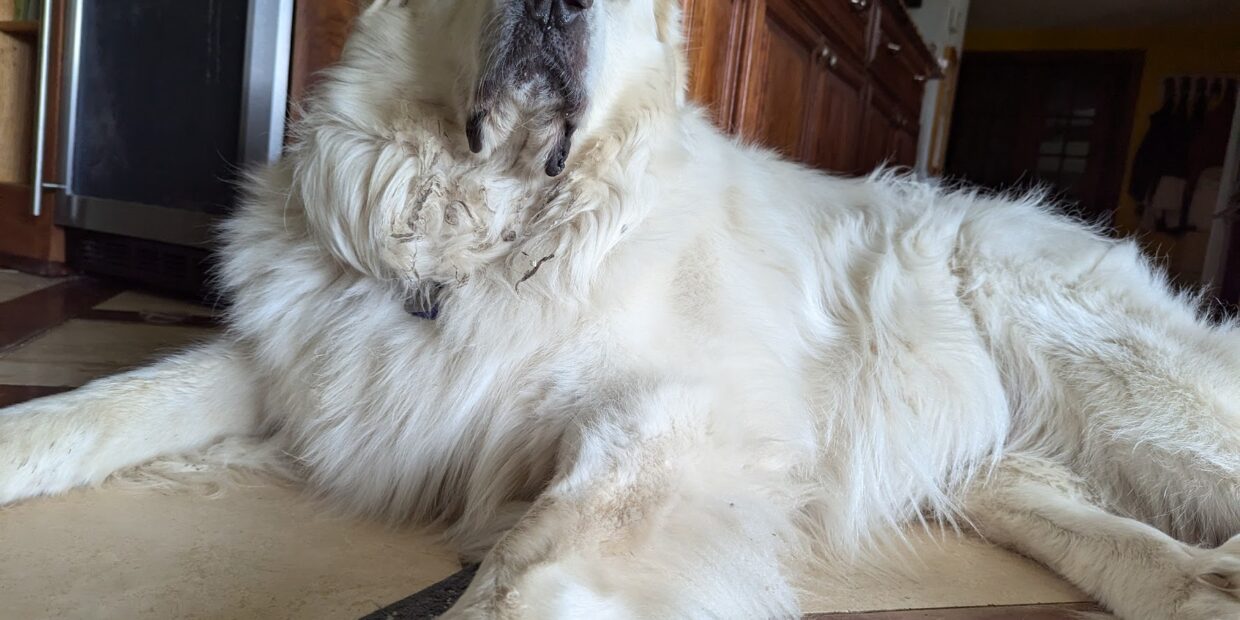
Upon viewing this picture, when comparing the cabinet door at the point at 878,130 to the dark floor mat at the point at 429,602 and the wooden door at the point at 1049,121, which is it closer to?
the dark floor mat at the point at 429,602

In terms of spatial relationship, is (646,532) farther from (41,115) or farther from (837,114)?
(837,114)

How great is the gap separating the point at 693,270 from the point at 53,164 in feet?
10.4

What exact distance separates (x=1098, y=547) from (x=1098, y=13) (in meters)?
9.88

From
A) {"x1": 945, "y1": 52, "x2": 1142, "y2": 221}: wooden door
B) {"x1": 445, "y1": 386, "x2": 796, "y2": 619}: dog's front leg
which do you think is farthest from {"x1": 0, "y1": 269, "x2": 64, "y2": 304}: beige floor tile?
{"x1": 945, "y1": 52, "x2": 1142, "y2": 221}: wooden door

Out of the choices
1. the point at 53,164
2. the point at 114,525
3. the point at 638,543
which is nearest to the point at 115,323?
the point at 53,164

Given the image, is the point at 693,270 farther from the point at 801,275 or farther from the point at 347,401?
the point at 347,401

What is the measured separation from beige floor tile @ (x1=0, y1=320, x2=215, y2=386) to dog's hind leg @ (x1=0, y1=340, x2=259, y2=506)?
52 cm

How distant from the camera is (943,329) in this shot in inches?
70.2

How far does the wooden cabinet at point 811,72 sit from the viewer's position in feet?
9.21

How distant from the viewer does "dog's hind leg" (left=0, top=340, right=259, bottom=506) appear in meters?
1.32

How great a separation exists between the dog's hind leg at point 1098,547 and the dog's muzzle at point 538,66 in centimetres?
117

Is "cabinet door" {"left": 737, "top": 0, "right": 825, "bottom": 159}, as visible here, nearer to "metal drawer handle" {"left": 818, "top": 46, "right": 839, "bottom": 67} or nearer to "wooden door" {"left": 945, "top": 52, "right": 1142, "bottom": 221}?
"metal drawer handle" {"left": 818, "top": 46, "right": 839, "bottom": 67}

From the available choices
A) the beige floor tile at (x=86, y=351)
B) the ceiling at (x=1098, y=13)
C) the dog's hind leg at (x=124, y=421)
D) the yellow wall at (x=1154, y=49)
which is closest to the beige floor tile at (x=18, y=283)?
the beige floor tile at (x=86, y=351)

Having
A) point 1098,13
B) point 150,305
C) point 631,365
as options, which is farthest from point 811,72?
point 1098,13
